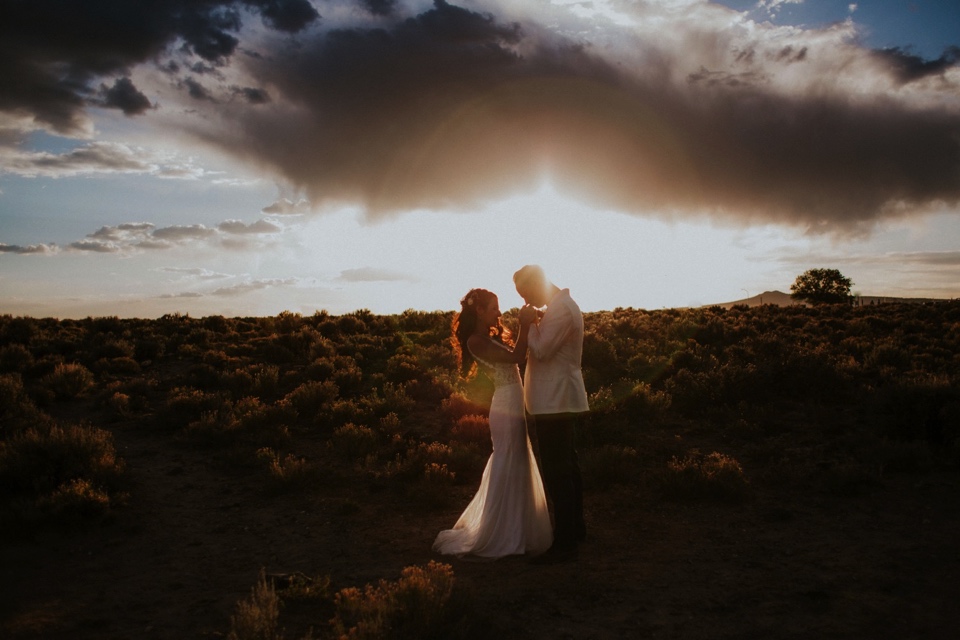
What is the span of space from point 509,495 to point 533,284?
7.76 feet

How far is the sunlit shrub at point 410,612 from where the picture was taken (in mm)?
5117

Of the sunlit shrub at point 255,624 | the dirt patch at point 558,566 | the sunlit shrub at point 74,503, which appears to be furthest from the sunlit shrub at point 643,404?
the sunlit shrub at point 74,503

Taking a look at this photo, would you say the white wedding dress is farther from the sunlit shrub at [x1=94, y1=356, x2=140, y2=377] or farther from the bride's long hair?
the sunlit shrub at [x1=94, y1=356, x2=140, y2=377]

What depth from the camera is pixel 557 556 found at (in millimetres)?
6855

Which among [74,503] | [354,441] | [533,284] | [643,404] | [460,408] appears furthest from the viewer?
[460,408]

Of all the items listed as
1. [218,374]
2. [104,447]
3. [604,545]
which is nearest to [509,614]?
[604,545]

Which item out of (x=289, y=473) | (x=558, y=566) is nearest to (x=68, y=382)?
(x=289, y=473)

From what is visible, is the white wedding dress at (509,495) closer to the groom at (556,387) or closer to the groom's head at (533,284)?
the groom at (556,387)

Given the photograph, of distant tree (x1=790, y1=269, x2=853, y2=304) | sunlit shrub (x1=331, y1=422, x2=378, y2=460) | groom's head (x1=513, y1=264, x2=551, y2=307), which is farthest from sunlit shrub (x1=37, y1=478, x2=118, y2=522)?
distant tree (x1=790, y1=269, x2=853, y2=304)

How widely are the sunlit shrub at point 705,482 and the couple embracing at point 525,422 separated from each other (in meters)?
2.30

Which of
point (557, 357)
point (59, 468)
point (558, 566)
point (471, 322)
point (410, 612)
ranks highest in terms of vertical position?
point (471, 322)

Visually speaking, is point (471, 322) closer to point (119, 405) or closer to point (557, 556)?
point (557, 556)

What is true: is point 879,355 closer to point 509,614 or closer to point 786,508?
point 786,508

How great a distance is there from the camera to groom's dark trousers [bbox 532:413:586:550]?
264 inches
